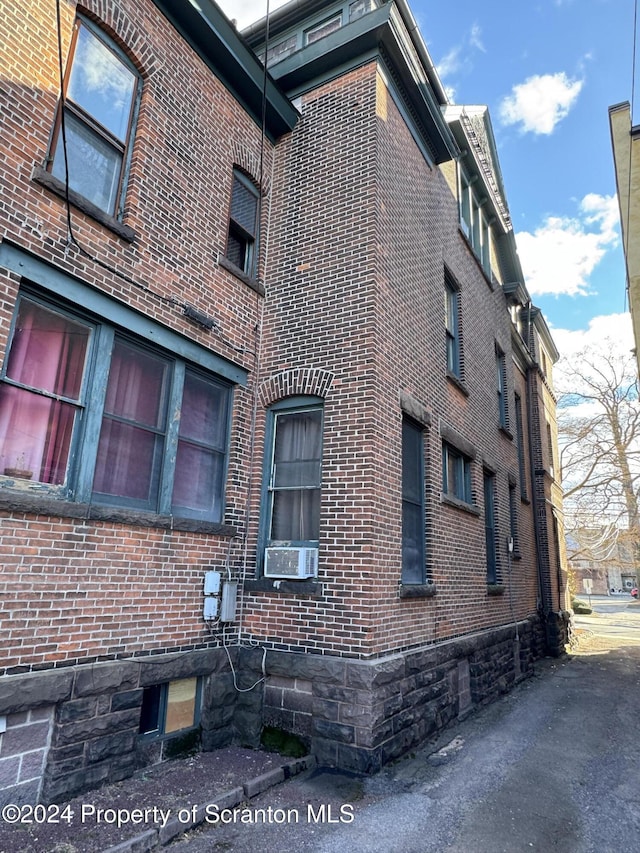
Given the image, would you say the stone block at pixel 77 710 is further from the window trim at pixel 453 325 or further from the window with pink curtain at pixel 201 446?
the window trim at pixel 453 325

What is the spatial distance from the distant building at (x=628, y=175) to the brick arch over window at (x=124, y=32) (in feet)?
24.8

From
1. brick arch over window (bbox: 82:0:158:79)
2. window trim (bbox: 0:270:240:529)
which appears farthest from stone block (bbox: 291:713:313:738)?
brick arch over window (bbox: 82:0:158:79)

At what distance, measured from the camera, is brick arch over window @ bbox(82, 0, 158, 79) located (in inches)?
218

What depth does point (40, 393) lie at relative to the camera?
466 centimetres

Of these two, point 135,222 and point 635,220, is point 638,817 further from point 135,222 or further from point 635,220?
point 635,220

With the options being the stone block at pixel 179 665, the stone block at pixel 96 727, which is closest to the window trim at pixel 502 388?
the stone block at pixel 179 665

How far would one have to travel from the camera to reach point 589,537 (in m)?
31.4

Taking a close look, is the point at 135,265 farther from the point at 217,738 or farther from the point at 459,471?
the point at 459,471

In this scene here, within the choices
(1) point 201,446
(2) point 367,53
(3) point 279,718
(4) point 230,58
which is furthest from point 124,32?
(3) point 279,718

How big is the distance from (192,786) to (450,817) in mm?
2190

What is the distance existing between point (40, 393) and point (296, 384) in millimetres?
3014

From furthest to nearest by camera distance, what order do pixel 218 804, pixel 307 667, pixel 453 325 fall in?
pixel 453 325 < pixel 307 667 < pixel 218 804

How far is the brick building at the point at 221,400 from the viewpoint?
181 inches

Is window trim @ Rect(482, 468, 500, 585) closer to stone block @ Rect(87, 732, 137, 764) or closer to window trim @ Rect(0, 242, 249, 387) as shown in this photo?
window trim @ Rect(0, 242, 249, 387)
